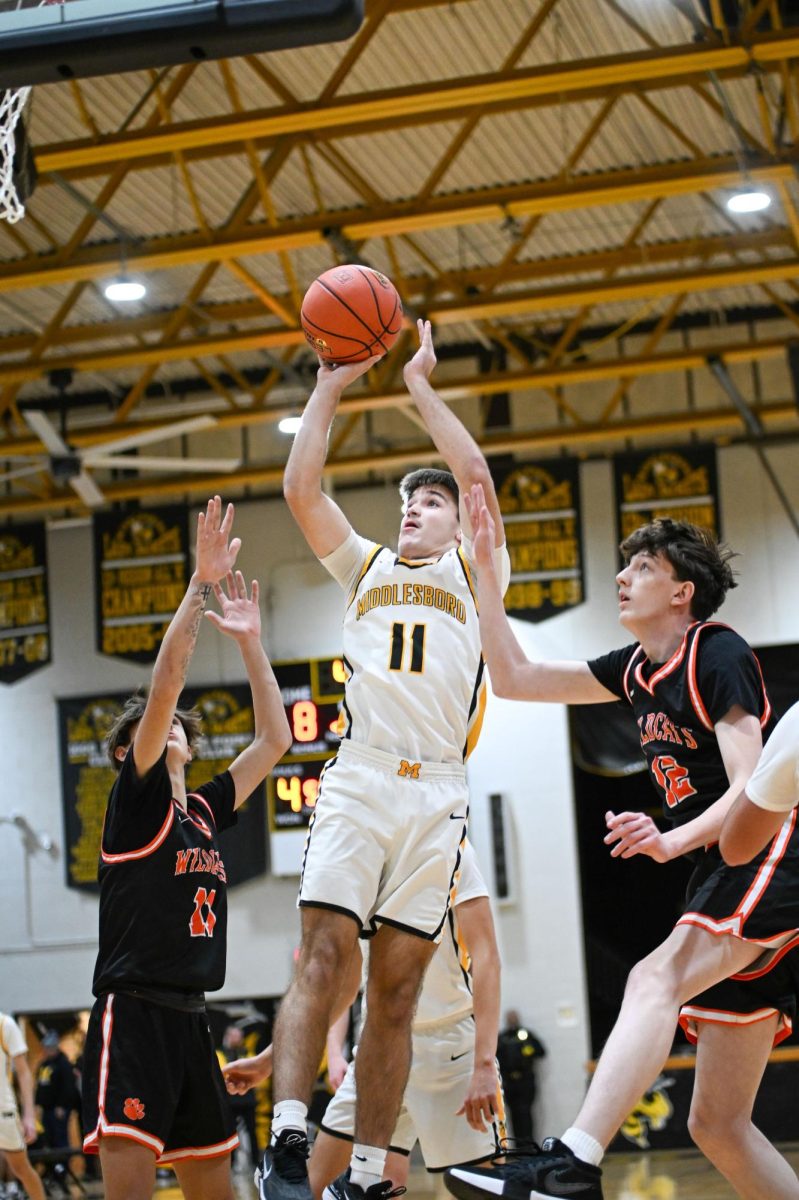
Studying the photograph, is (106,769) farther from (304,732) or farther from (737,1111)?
(737,1111)

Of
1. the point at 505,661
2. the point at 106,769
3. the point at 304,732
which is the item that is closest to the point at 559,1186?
the point at 505,661

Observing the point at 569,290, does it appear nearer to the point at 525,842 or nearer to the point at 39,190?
the point at 39,190

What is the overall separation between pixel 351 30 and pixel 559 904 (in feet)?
51.1

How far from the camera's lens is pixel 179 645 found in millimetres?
5129

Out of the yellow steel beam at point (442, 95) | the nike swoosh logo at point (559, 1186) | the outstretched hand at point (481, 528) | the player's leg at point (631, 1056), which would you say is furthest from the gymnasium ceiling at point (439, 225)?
the nike swoosh logo at point (559, 1186)

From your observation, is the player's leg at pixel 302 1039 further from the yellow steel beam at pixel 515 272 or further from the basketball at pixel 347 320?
the yellow steel beam at pixel 515 272

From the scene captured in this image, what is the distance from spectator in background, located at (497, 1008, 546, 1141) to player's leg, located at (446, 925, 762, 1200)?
47.3ft

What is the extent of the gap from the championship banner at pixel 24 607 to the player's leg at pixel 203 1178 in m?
16.9

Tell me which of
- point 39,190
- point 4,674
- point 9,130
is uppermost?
point 39,190

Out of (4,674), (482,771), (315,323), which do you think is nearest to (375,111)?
(315,323)

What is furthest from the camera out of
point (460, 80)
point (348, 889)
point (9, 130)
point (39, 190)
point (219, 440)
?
point (219, 440)

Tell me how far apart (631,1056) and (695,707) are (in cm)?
114

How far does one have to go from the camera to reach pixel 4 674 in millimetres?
21516

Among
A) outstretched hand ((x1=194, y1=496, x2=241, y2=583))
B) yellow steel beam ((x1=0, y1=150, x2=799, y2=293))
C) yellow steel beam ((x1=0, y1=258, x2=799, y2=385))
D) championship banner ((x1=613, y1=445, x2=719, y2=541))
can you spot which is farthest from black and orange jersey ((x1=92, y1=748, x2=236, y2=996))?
championship banner ((x1=613, y1=445, x2=719, y2=541))
